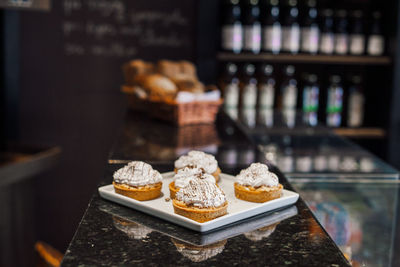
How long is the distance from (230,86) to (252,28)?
0.42 meters

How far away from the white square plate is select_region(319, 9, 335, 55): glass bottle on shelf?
2.49 meters

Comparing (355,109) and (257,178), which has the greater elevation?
(257,178)

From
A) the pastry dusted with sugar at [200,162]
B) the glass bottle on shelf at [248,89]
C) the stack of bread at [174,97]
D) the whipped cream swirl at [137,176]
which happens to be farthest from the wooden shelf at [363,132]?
the whipped cream swirl at [137,176]

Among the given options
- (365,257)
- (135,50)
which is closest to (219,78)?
(135,50)

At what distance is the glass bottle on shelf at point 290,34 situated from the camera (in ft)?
10.6

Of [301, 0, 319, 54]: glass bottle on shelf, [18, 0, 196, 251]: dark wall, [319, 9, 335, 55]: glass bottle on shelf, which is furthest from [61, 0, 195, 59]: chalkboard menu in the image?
[319, 9, 335, 55]: glass bottle on shelf

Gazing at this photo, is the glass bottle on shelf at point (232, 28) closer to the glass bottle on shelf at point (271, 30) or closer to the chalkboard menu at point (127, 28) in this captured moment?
the glass bottle on shelf at point (271, 30)

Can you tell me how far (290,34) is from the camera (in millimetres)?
3238

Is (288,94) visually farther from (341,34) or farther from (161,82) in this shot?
(161,82)

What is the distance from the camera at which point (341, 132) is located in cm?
336

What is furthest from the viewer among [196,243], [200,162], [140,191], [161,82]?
[161,82]

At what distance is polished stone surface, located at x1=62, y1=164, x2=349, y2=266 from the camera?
2.36 feet

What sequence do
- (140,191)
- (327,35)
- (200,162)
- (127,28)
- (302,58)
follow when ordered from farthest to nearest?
(127,28) < (327,35) < (302,58) < (200,162) < (140,191)

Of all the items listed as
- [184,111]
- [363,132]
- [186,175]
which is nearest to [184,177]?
[186,175]
